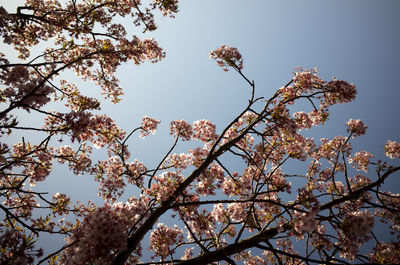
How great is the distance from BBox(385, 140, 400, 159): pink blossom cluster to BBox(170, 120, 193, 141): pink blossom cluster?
30.6 feet

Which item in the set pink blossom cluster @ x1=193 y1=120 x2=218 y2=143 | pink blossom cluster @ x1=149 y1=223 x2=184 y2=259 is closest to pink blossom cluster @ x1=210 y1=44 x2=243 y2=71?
pink blossom cluster @ x1=193 y1=120 x2=218 y2=143

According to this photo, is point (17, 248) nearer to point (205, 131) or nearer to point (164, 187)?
point (164, 187)

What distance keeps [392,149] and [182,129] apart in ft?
31.8

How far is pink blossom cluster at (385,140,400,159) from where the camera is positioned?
8.95m

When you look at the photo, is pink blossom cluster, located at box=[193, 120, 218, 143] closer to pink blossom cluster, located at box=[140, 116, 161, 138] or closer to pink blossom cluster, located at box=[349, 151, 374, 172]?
pink blossom cluster, located at box=[140, 116, 161, 138]

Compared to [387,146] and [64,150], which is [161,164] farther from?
[387,146]

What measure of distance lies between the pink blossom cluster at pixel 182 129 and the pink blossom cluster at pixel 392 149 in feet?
30.6

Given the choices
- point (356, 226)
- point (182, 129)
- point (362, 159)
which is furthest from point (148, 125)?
point (362, 159)

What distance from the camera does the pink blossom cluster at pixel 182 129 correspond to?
7.42m

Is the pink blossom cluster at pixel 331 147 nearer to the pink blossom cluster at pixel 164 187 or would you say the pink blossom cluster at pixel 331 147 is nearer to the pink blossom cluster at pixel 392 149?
the pink blossom cluster at pixel 392 149

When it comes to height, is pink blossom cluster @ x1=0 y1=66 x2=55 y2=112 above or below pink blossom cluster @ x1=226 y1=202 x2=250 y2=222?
above

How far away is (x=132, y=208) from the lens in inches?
160

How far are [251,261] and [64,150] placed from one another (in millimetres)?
9454

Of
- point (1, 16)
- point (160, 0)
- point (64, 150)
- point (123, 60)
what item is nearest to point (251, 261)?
point (64, 150)
